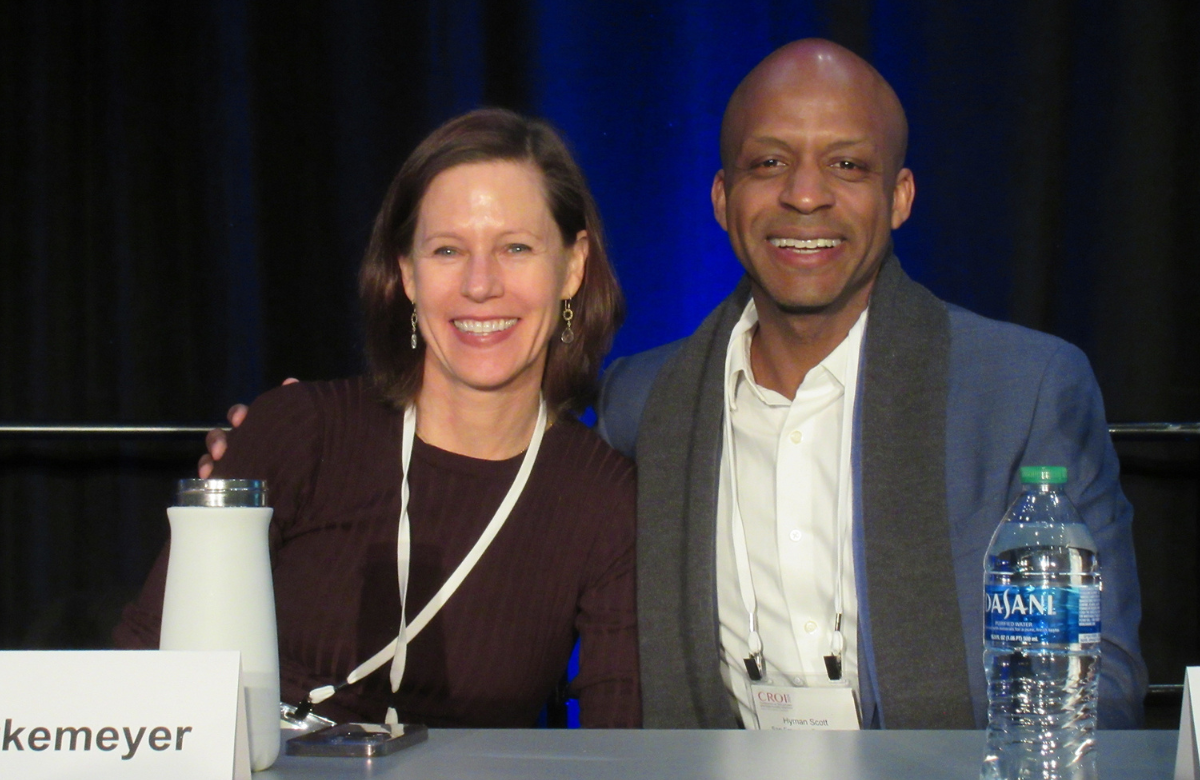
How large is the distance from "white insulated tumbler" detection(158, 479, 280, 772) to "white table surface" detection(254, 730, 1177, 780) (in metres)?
0.07

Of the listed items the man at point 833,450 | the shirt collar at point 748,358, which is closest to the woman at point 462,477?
the man at point 833,450

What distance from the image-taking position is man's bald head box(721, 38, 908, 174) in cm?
191

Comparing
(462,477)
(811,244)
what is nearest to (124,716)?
(462,477)

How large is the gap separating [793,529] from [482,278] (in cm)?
59

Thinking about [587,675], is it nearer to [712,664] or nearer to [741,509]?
[712,664]

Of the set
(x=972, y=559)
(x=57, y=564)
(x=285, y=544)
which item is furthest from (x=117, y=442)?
(x=972, y=559)

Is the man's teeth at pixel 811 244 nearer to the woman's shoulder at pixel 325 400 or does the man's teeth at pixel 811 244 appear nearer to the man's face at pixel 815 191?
the man's face at pixel 815 191

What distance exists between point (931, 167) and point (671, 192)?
2.07 ft

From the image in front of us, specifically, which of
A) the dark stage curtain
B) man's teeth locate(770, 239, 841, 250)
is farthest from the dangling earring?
the dark stage curtain

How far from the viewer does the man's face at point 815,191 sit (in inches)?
73.6

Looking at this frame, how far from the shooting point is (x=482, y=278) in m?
1.73

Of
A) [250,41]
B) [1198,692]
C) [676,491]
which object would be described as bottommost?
[1198,692]

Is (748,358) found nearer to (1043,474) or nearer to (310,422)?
(310,422)

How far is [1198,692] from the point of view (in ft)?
2.89
